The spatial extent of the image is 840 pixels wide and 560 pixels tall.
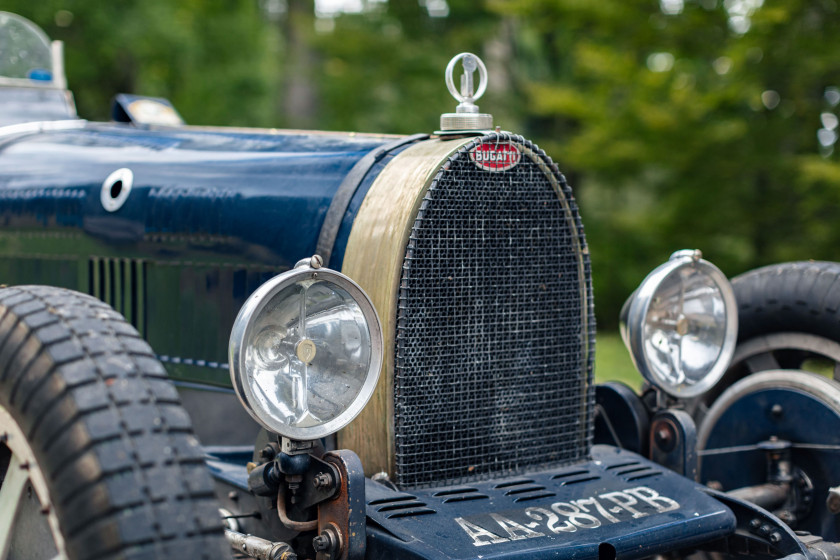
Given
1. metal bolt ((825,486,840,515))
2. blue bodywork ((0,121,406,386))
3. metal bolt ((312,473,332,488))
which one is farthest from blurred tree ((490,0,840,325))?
metal bolt ((312,473,332,488))

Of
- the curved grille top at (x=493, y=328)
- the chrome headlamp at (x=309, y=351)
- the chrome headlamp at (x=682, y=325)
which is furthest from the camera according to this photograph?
the chrome headlamp at (x=682, y=325)

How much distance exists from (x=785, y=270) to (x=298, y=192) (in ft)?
6.28

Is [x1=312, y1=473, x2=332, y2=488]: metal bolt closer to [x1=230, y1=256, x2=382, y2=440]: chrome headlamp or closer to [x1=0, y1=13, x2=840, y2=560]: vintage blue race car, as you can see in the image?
[x1=0, y1=13, x2=840, y2=560]: vintage blue race car

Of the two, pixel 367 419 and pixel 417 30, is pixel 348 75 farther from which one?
pixel 367 419

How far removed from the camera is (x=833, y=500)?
2.95 m

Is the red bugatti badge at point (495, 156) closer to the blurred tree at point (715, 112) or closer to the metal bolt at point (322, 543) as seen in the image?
the metal bolt at point (322, 543)

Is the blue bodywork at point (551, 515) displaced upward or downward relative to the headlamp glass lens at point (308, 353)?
downward

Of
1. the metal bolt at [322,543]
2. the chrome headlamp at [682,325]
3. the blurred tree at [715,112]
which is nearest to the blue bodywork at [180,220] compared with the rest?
the metal bolt at [322,543]

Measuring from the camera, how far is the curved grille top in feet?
8.56

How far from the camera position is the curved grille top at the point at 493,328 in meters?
2.61

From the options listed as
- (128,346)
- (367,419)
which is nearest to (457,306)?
(367,419)

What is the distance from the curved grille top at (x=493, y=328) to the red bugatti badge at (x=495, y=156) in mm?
18

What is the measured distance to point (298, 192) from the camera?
2.82 metres

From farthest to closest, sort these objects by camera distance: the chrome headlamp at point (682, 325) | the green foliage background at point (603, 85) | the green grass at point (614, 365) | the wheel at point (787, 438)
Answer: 1. the green foliage background at point (603, 85)
2. the green grass at point (614, 365)
3. the wheel at point (787, 438)
4. the chrome headlamp at point (682, 325)
